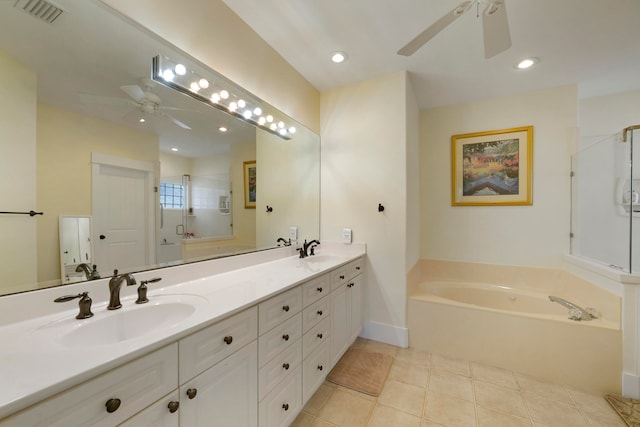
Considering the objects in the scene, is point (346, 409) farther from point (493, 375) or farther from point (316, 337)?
point (493, 375)

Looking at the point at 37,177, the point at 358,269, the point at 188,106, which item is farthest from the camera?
the point at 358,269

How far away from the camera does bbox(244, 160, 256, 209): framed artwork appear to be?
75.2 inches

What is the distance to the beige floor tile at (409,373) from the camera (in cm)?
185

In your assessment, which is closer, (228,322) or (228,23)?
(228,322)

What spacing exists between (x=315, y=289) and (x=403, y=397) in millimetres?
997

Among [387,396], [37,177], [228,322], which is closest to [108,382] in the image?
[228,322]

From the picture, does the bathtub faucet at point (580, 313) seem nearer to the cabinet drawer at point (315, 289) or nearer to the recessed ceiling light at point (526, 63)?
the cabinet drawer at point (315, 289)

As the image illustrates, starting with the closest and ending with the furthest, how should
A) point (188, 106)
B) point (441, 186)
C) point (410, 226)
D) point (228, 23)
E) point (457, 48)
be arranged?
point (188, 106)
point (228, 23)
point (457, 48)
point (410, 226)
point (441, 186)

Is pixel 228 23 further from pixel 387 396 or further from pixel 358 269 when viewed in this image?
pixel 387 396

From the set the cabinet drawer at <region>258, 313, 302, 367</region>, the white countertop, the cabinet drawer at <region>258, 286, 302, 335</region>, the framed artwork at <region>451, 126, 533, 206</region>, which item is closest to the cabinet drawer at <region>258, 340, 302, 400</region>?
the cabinet drawer at <region>258, 313, 302, 367</region>

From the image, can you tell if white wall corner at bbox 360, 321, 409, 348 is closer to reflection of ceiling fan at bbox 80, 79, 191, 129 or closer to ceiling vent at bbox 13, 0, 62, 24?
reflection of ceiling fan at bbox 80, 79, 191, 129

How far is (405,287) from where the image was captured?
2.29m

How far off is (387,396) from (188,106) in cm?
230

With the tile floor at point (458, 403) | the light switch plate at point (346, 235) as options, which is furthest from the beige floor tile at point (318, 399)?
the light switch plate at point (346, 235)
